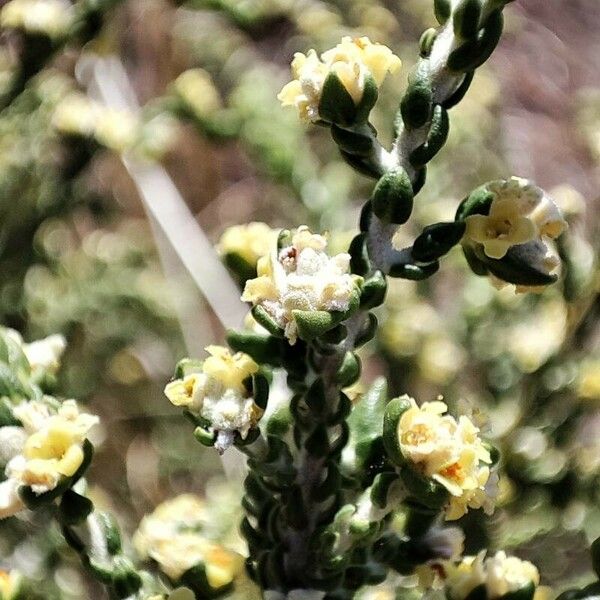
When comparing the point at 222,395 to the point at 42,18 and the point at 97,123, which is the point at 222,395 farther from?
the point at 97,123

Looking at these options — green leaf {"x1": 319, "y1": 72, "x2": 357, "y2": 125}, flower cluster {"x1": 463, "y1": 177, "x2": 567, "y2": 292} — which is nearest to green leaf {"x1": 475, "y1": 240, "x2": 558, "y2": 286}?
flower cluster {"x1": 463, "y1": 177, "x2": 567, "y2": 292}

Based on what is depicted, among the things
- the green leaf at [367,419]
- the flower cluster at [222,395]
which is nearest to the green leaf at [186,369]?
the flower cluster at [222,395]

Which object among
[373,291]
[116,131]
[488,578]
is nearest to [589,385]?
[488,578]

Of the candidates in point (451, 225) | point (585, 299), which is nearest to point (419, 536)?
point (451, 225)

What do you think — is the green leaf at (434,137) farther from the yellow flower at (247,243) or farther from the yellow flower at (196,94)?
the yellow flower at (196,94)

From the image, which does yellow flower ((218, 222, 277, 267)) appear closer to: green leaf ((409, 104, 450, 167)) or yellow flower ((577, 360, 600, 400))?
green leaf ((409, 104, 450, 167))
